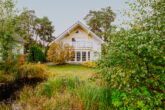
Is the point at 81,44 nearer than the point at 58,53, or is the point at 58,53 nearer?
the point at 58,53

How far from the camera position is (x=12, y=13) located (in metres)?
8.34

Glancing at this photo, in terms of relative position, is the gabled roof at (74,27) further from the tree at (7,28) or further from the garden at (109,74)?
the tree at (7,28)

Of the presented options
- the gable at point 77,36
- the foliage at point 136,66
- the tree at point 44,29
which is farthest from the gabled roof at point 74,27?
the tree at point 44,29

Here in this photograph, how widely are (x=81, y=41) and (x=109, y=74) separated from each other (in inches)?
675

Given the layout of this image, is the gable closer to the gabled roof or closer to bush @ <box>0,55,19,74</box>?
the gabled roof

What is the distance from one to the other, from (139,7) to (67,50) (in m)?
14.5

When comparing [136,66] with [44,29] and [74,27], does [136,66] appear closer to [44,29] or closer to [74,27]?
[74,27]

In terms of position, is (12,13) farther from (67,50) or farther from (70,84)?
(67,50)

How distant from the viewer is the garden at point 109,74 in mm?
2219

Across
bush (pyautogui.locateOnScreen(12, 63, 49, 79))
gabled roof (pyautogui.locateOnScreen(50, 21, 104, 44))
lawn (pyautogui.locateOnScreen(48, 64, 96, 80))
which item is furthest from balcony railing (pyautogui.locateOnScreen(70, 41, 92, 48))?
bush (pyautogui.locateOnScreen(12, 63, 49, 79))

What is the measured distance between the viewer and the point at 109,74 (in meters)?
2.45

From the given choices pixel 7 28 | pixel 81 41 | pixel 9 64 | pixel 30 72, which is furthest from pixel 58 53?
pixel 7 28

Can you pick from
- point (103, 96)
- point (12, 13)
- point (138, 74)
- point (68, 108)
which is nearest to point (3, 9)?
point (12, 13)

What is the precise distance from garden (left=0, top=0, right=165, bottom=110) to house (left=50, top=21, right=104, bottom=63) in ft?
35.2
